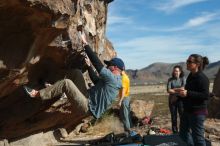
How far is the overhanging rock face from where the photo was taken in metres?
8.03

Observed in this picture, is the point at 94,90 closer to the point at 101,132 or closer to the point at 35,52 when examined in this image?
the point at 35,52

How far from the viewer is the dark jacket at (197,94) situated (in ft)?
28.8

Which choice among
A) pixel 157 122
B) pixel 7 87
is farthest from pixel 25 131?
pixel 157 122

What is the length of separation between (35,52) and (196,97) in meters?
2.97

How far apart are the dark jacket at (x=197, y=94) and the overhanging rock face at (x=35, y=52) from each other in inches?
88.2

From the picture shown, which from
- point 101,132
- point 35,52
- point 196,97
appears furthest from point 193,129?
point 101,132

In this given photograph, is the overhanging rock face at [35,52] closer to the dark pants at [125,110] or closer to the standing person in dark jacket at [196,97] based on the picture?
the dark pants at [125,110]

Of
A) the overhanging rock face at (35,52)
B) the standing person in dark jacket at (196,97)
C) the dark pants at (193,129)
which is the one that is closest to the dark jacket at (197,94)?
the standing person in dark jacket at (196,97)

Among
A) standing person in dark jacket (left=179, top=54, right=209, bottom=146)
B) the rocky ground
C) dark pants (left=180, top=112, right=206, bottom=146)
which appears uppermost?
standing person in dark jacket (left=179, top=54, right=209, bottom=146)

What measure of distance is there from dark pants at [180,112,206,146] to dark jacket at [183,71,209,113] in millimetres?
149

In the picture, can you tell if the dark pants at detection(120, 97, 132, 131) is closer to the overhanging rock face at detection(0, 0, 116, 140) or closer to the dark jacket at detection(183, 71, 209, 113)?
the overhanging rock face at detection(0, 0, 116, 140)

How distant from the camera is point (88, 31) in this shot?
11234 mm

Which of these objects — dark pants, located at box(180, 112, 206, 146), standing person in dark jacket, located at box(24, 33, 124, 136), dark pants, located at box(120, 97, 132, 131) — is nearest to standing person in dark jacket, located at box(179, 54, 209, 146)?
dark pants, located at box(180, 112, 206, 146)

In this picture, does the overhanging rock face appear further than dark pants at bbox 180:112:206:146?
No
